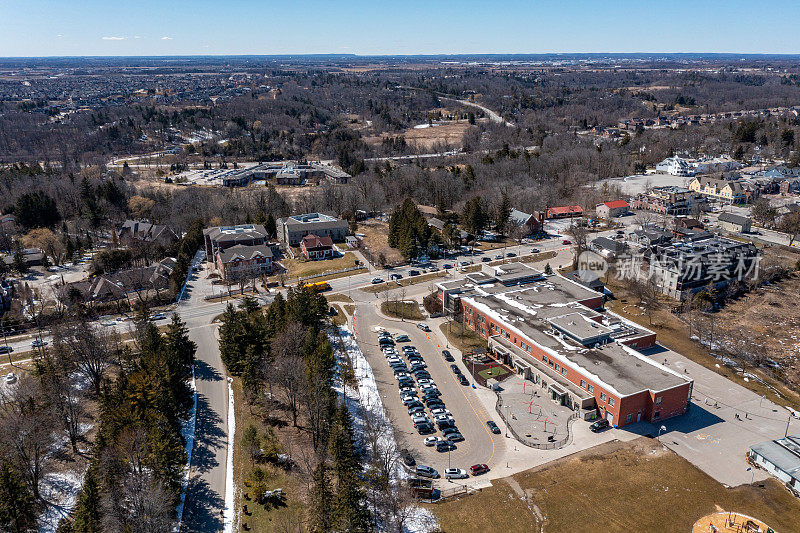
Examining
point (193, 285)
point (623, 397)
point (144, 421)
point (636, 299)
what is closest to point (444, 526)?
point (623, 397)

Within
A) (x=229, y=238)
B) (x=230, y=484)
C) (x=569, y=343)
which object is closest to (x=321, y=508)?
(x=230, y=484)

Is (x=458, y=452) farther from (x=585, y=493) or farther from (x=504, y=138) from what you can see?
(x=504, y=138)

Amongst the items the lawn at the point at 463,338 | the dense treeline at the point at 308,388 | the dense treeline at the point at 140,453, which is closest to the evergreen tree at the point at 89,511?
the dense treeline at the point at 140,453

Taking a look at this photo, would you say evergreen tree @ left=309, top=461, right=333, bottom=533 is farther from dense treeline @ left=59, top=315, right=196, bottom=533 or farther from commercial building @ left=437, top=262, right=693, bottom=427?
commercial building @ left=437, top=262, right=693, bottom=427

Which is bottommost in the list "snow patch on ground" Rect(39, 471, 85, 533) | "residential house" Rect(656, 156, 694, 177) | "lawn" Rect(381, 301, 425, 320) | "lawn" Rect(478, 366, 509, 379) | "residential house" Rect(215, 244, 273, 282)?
"snow patch on ground" Rect(39, 471, 85, 533)

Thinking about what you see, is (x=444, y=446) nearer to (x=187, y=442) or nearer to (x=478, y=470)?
(x=478, y=470)

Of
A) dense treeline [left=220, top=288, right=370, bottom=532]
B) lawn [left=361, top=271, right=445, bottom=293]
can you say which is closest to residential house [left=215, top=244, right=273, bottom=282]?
lawn [left=361, top=271, right=445, bottom=293]

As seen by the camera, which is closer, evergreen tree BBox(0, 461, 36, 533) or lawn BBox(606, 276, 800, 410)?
evergreen tree BBox(0, 461, 36, 533)
